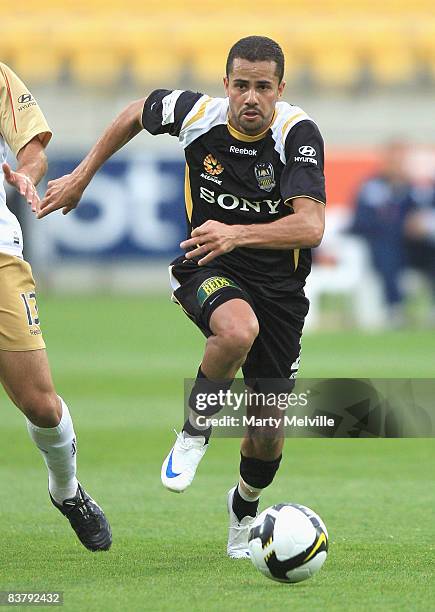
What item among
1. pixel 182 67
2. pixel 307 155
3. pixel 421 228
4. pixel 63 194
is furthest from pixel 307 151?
pixel 182 67

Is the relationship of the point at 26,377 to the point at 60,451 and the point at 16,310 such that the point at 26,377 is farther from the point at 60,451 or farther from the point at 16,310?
the point at 60,451

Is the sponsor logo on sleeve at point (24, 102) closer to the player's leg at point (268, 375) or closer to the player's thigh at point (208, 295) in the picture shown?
the player's thigh at point (208, 295)

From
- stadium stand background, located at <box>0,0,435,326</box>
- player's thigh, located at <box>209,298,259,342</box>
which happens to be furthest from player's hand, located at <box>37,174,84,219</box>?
stadium stand background, located at <box>0,0,435,326</box>

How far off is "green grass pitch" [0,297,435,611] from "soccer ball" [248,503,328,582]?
0.32 feet

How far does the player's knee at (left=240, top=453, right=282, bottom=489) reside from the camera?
20.5ft

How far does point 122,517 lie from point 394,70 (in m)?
19.1

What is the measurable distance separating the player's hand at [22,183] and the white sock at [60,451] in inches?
39.1

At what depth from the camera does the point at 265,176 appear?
601cm

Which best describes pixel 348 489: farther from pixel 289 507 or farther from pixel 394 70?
pixel 394 70

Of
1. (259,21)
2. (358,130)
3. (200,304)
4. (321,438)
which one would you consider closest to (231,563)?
(200,304)

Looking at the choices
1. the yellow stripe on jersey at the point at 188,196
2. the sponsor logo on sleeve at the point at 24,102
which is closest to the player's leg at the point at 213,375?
the yellow stripe on jersey at the point at 188,196

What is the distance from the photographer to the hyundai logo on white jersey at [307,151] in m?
5.84

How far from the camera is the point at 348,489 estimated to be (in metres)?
8.11

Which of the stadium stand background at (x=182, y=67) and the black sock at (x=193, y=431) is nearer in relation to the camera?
the black sock at (x=193, y=431)
